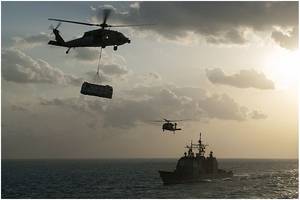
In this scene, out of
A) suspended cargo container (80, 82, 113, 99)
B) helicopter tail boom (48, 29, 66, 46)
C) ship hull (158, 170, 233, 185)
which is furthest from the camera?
ship hull (158, 170, 233, 185)

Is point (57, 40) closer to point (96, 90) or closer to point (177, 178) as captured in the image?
point (96, 90)

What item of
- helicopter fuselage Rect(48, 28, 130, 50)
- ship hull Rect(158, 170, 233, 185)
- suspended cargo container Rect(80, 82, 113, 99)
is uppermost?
helicopter fuselage Rect(48, 28, 130, 50)

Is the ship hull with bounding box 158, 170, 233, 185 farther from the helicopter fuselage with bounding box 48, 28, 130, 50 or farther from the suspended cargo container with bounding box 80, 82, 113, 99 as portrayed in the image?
the helicopter fuselage with bounding box 48, 28, 130, 50

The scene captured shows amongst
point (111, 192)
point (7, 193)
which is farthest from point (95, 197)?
point (7, 193)

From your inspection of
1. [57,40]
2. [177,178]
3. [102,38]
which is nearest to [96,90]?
[102,38]

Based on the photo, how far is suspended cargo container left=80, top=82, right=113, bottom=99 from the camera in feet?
109

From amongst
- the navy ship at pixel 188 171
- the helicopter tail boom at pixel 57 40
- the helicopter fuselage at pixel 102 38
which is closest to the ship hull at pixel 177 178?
the navy ship at pixel 188 171

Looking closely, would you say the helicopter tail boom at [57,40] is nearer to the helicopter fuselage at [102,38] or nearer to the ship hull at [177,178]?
the helicopter fuselage at [102,38]

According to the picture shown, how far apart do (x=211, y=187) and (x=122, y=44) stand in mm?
45391

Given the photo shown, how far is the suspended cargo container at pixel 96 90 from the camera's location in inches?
1313

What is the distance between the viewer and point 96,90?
3375 centimetres

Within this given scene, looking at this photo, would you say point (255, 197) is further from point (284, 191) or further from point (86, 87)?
point (86, 87)

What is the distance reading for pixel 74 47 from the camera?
117 ft

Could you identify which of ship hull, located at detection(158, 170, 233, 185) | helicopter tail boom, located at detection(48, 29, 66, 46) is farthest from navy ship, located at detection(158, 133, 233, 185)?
helicopter tail boom, located at detection(48, 29, 66, 46)
